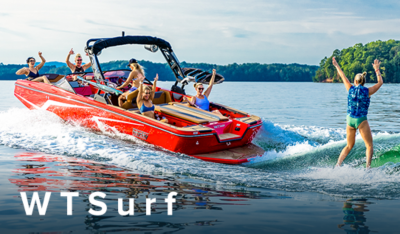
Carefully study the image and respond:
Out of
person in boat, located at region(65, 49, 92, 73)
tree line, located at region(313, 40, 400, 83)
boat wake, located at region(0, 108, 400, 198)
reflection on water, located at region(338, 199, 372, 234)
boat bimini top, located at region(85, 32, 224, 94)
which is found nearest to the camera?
reflection on water, located at region(338, 199, 372, 234)

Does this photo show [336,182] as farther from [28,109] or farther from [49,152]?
[28,109]

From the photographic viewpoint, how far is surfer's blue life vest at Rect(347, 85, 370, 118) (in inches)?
226

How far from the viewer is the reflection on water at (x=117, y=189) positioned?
386cm

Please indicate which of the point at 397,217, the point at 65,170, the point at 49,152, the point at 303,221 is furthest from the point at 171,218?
the point at 49,152

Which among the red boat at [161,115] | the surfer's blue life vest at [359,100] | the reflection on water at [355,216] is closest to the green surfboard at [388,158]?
the surfer's blue life vest at [359,100]

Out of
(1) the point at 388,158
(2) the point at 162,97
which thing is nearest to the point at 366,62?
(2) the point at 162,97

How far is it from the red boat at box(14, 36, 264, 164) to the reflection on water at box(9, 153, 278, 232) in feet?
4.33

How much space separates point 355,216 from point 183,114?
4.68m

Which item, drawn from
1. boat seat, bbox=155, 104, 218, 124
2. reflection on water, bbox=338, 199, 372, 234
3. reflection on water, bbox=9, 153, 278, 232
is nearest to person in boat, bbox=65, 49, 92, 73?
boat seat, bbox=155, 104, 218, 124

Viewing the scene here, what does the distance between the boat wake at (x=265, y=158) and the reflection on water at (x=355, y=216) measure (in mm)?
296

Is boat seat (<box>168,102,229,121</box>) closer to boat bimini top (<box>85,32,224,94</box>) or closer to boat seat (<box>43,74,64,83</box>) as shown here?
boat bimini top (<box>85,32,224,94</box>)

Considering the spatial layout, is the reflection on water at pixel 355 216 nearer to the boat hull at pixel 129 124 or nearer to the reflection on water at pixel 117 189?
the reflection on water at pixel 117 189

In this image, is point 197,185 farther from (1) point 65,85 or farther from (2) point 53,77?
(2) point 53,77

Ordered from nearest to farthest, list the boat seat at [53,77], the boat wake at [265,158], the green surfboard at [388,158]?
the boat wake at [265,158]
the green surfboard at [388,158]
the boat seat at [53,77]
